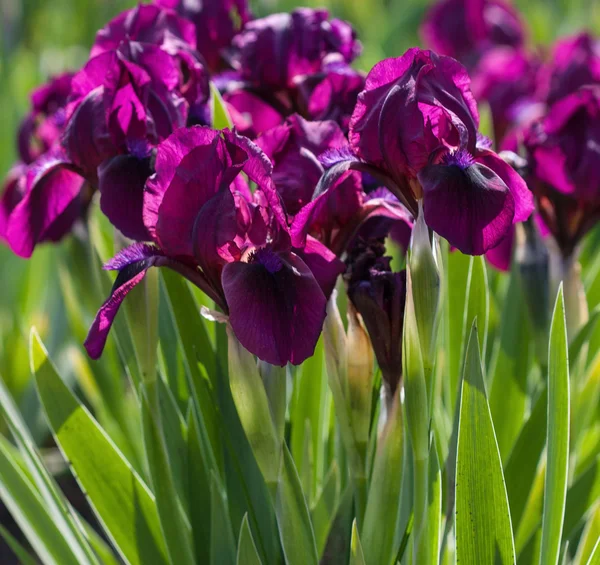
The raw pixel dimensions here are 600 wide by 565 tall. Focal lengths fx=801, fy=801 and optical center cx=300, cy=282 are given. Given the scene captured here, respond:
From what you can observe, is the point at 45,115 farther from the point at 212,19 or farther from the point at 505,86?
the point at 505,86

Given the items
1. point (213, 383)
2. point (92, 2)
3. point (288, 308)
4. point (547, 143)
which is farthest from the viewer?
point (92, 2)

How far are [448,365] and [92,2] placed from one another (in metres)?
4.06

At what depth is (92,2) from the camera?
15.1ft

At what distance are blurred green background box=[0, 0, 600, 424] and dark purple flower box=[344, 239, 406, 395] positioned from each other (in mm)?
1139

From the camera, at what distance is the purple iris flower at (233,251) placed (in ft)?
2.44

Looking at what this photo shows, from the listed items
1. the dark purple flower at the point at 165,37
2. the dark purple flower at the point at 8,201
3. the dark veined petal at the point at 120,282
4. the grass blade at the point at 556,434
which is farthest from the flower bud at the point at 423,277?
the dark purple flower at the point at 8,201

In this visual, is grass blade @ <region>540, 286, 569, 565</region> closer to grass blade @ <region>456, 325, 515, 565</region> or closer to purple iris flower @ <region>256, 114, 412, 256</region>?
grass blade @ <region>456, 325, 515, 565</region>

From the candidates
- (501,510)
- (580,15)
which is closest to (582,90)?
(501,510)

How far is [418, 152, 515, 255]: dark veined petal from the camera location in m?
0.74

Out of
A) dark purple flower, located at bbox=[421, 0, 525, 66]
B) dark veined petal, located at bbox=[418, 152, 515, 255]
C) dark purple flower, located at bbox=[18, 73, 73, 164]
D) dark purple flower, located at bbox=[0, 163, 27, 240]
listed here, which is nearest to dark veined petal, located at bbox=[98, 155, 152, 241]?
dark veined petal, located at bbox=[418, 152, 515, 255]

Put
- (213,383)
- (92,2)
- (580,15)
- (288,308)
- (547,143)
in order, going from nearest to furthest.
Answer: (288,308) → (213,383) → (547,143) → (580,15) → (92,2)

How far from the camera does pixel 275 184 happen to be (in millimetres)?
902

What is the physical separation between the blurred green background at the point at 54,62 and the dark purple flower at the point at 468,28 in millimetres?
161

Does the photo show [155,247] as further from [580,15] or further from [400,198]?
[580,15]
